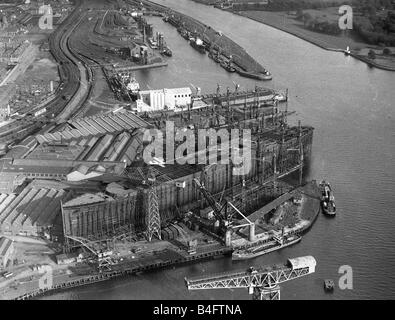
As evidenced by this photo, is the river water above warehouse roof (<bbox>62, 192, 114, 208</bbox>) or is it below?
below

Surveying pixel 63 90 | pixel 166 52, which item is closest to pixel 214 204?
pixel 63 90

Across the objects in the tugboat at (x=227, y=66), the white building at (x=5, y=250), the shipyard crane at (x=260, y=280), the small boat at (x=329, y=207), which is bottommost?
the small boat at (x=329, y=207)

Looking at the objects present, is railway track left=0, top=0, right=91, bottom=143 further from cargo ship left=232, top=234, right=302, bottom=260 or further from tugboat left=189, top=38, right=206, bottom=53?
cargo ship left=232, top=234, right=302, bottom=260

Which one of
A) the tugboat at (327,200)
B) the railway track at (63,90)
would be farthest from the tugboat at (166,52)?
the tugboat at (327,200)

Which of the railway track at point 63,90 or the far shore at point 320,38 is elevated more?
Answer: the far shore at point 320,38

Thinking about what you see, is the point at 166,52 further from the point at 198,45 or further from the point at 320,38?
the point at 320,38

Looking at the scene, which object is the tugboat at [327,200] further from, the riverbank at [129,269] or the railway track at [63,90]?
the railway track at [63,90]

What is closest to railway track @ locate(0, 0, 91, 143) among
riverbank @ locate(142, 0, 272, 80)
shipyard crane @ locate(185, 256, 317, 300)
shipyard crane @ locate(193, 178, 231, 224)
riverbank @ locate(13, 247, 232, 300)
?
riverbank @ locate(142, 0, 272, 80)
